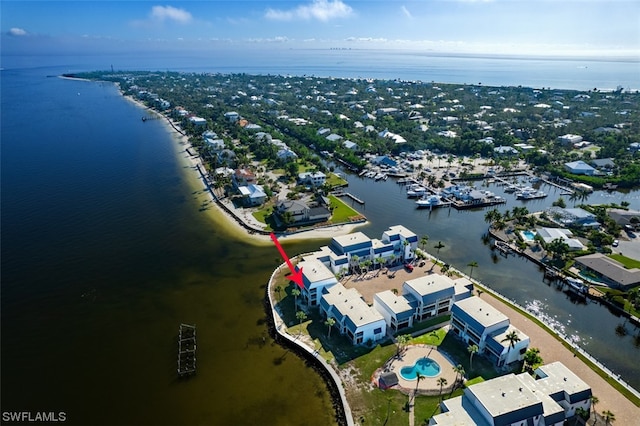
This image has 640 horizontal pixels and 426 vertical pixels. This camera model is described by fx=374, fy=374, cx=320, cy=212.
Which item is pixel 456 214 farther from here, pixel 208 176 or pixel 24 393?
pixel 24 393

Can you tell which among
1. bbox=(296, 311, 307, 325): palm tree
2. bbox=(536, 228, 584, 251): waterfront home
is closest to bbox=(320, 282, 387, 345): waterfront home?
bbox=(296, 311, 307, 325): palm tree

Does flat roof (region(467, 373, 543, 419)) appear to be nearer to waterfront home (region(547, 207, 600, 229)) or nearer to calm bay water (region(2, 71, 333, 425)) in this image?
calm bay water (region(2, 71, 333, 425))

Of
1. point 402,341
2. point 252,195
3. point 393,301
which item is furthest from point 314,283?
point 252,195

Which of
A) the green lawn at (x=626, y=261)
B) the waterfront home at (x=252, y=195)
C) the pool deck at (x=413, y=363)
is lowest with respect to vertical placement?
the pool deck at (x=413, y=363)

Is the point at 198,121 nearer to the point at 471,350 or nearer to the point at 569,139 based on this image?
the point at 569,139

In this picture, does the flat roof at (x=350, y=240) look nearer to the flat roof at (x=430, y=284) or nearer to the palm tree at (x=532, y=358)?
the flat roof at (x=430, y=284)

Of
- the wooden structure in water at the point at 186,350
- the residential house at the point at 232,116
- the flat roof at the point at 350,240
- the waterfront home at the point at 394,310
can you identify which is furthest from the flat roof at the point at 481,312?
the residential house at the point at 232,116
